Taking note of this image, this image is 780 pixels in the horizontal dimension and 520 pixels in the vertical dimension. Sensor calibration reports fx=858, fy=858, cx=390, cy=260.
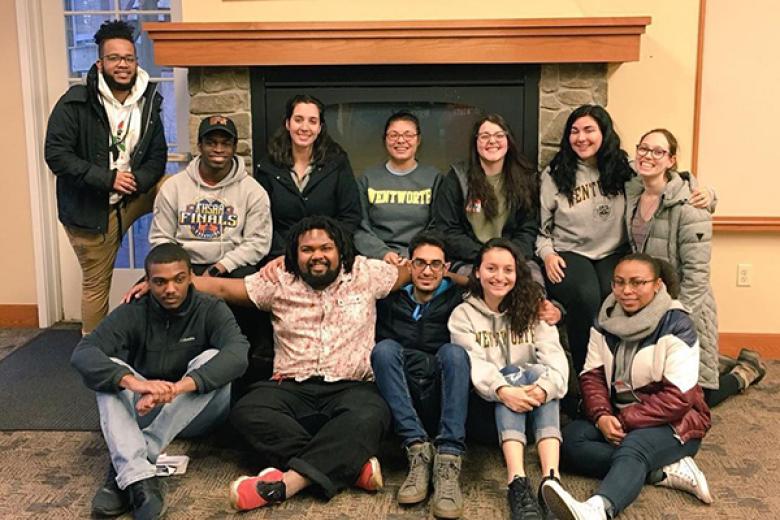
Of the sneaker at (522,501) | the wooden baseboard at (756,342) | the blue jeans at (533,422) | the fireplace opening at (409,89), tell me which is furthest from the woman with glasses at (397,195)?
the wooden baseboard at (756,342)

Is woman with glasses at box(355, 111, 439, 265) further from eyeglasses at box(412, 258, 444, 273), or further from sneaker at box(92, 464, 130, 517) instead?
sneaker at box(92, 464, 130, 517)

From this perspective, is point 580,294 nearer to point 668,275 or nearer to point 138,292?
point 668,275

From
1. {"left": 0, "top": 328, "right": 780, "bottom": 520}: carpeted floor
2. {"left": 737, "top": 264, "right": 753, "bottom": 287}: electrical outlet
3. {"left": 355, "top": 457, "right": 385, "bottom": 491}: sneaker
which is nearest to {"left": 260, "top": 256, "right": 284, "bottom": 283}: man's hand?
{"left": 0, "top": 328, "right": 780, "bottom": 520}: carpeted floor

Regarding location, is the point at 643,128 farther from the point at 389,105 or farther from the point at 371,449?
the point at 371,449

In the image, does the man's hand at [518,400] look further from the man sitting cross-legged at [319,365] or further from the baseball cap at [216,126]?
the baseball cap at [216,126]

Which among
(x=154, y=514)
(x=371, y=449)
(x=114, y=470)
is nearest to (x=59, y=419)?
(x=114, y=470)

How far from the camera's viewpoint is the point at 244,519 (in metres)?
2.40

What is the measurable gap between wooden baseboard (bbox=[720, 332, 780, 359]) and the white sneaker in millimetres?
1758

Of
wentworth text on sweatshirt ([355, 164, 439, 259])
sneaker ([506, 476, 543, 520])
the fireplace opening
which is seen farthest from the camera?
the fireplace opening

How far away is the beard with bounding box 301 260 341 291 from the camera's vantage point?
2768 mm

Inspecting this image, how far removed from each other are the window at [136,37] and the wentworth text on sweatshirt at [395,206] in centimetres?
125

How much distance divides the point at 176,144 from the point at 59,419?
1504mm

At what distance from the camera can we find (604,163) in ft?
10.6

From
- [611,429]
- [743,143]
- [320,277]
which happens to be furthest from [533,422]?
[743,143]
